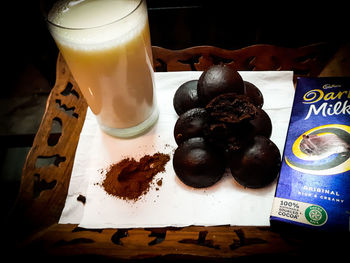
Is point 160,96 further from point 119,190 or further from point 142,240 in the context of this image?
point 142,240

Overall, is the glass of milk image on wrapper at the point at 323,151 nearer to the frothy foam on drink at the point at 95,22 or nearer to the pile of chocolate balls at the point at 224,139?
the pile of chocolate balls at the point at 224,139

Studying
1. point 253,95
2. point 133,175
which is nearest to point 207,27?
point 253,95

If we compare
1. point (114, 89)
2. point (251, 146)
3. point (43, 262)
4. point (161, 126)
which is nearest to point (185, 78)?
point (161, 126)

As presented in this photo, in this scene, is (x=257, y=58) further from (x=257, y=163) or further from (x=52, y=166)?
(x=52, y=166)

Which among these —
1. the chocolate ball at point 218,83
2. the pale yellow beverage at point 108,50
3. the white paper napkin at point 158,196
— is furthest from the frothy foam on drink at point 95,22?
the white paper napkin at point 158,196

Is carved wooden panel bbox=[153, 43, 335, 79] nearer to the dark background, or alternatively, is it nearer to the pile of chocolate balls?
the dark background

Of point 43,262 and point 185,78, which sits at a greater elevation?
point 185,78

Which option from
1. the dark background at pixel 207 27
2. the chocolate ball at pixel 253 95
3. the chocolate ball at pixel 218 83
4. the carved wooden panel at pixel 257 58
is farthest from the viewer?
the dark background at pixel 207 27

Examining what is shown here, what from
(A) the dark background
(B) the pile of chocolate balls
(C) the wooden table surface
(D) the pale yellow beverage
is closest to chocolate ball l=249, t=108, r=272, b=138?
(B) the pile of chocolate balls
